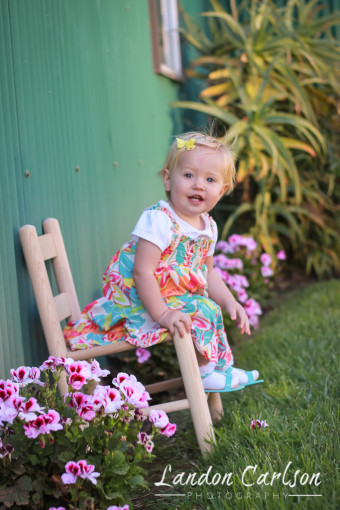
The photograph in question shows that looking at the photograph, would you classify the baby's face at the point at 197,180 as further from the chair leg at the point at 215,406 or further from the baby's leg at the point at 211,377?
the chair leg at the point at 215,406

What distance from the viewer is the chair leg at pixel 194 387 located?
2.02 meters

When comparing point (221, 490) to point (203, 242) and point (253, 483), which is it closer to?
point (253, 483)

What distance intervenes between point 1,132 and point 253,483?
138 centimetres

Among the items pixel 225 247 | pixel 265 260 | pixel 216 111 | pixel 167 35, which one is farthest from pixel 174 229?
pixel 167 35

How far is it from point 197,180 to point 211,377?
2.31 feet

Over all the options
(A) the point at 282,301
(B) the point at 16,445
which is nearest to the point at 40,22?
(B) the point at 16,445

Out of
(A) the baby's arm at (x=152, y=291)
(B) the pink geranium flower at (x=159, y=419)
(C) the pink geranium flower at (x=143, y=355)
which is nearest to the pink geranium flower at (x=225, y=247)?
(C) the pink geranium flower at (x=143, y=355)

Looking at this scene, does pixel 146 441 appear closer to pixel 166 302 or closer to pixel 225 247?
pixel 166 302

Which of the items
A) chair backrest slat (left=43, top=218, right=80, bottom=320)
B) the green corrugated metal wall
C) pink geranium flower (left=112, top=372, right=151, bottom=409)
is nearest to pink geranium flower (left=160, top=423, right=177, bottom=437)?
pink geranium flower (left=112, top=372, right=151, bottom=409)

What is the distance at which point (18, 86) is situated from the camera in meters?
2.26

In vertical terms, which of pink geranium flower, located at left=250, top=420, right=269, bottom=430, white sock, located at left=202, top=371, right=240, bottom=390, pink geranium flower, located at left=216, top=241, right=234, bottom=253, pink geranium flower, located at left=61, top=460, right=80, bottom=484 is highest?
pink geranium flower, located at left=216, top=241, right=234, bottom=253

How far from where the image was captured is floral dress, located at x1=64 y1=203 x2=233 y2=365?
2.15 m

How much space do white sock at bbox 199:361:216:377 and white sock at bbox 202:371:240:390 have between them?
15mm

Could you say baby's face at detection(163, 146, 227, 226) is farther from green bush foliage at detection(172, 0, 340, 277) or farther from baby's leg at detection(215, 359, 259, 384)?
green bush foliage at detection(172, 0, 340, 277)
